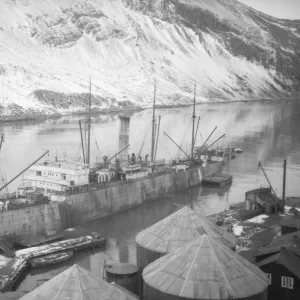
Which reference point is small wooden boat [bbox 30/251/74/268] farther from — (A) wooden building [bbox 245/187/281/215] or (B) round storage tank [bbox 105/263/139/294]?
(A) wooden building [bbox 245/187/281/215]

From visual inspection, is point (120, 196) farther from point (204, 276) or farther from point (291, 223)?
point (204, 276)

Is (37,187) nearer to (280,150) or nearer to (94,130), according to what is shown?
(280,150)

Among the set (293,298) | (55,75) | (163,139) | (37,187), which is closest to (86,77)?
(55,75)

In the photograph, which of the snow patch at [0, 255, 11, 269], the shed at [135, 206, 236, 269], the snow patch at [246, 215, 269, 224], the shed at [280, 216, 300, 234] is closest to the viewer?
the shed at [135, 206, 236, 269]

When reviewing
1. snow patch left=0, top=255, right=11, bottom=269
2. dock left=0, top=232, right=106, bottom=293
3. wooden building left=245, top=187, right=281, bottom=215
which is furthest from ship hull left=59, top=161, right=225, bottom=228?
wooden building left=245, top=187, right=281, bottom=215

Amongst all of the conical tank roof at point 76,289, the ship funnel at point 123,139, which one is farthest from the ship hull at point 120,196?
the conical tank roof at point 76,289
